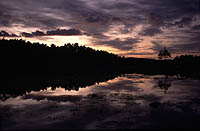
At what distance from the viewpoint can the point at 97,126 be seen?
585 inches

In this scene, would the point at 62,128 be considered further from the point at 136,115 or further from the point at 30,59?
the point at 30,59

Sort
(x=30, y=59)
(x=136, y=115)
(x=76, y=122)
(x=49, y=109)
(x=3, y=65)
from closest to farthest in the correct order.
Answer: (x=76, y=122), (x=136, y=115), (x=49, y=109), (x=3, y=65), (x=30, y=59)

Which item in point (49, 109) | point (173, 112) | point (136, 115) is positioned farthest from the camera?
point (49, 109)

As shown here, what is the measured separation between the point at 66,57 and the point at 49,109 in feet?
288

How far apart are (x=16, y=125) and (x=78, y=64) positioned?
95843mm

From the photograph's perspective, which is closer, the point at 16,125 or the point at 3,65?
the point at 16,125

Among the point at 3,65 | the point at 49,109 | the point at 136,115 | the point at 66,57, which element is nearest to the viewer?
the point at 136,115

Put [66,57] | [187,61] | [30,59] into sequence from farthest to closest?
[187,61], [66,57], [30,59]

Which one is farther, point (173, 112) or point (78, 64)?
point (78, 64)

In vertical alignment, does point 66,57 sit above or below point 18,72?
above

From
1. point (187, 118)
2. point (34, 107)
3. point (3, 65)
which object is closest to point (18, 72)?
point (3, 65)

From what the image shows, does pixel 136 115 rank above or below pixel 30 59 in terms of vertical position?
below

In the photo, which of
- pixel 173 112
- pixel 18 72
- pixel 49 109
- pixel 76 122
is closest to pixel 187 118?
pixel 173 112

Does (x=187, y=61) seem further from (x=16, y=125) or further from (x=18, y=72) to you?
(x=16, y=125)
